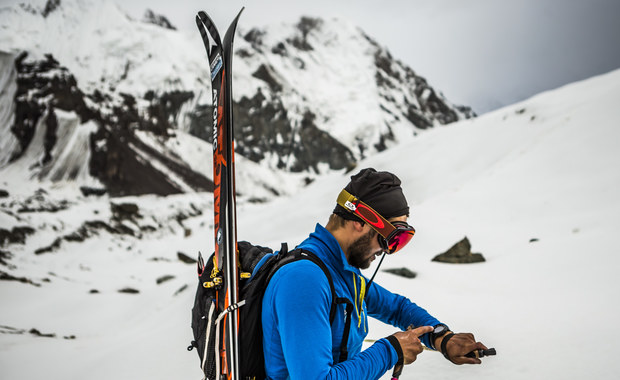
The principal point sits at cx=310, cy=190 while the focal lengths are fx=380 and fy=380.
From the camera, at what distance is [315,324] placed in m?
1.56

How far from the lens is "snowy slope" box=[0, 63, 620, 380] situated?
14.4ft

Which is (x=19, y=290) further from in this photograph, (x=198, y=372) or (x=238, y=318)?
(x=238, y=318)

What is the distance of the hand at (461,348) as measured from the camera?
6.93 ft

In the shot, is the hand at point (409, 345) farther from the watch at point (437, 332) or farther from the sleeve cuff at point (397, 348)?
the watch at point (437, 332)

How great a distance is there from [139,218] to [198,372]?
89.7 ft

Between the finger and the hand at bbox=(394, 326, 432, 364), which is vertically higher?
the finger

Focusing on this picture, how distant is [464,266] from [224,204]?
23.1ft

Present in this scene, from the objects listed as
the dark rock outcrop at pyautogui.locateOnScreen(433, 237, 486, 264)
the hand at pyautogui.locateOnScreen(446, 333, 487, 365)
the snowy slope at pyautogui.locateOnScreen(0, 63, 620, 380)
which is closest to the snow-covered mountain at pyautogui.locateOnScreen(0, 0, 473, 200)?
the snowy slope at pyautogui.locateOnScreen(0, 63, 620, 380)

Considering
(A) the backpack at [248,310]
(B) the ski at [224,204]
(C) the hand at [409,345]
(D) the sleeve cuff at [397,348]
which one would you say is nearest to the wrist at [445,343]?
(C) the hand at [409,345]

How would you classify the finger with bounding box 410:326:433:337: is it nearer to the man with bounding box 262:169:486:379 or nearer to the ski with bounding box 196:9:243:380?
the man with bounding box 262:169:486:379

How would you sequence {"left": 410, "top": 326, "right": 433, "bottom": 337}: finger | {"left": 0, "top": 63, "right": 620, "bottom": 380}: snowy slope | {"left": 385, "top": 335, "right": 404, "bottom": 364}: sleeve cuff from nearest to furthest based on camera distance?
{"left": 385, "top": 335, "right": 404, "bottom": 364}: sleeve cuff
{"left": 410, "top": 326, "right": 433, "bottom": 337}: finger
{"left": 0, "top": 63, "right": 620, "bottom": 380}: snowy slope

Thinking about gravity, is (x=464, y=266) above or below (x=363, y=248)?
above

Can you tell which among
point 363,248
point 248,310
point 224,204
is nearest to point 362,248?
point 363,248

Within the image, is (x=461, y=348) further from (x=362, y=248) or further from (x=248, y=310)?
(x=248, y=310)
